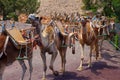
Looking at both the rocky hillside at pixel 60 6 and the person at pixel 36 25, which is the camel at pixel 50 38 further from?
the rocky hillside at pixel 60 6

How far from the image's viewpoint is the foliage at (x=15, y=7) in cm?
3783

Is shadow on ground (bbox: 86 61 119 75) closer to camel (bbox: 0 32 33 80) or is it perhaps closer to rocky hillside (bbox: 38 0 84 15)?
camel (bbox: 0 32 33 80)

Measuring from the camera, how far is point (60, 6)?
220ft

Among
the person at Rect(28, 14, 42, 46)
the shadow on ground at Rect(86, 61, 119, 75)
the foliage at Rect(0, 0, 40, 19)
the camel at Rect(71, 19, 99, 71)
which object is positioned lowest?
the shadow on ground at Rect(86, 61, 119, 75)

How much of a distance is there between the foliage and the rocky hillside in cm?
2207

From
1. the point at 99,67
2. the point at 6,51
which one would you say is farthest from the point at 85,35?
the point at 6,51

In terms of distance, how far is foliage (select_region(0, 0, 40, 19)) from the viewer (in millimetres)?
37825

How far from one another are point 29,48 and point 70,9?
54.2 meters

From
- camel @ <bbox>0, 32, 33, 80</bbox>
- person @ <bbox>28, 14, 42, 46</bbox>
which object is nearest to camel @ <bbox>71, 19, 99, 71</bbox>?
person @ <bbox>28, 14, 42, 46</bbox>

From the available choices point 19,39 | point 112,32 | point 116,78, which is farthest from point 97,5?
point 19,39

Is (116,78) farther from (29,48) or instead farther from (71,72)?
(29,48)

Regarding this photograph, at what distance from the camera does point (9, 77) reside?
45.6 feet

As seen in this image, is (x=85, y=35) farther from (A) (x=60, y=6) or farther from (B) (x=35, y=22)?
(A) (x=60, y=6)

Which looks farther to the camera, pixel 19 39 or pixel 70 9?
pixel 70 9
